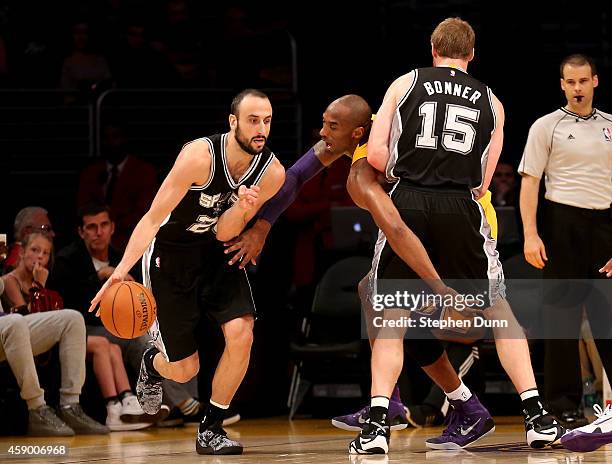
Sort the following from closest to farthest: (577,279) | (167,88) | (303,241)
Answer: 1. (577,279)
2. (303,241)
3. (167,88)

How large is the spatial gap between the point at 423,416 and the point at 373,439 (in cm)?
281

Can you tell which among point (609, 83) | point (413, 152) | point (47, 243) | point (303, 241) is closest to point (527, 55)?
point (609, 83)

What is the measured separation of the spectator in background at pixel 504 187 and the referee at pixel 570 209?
7.29 feet

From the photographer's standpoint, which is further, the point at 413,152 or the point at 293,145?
the point at 293,145

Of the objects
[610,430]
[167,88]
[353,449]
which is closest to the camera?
[610,430]

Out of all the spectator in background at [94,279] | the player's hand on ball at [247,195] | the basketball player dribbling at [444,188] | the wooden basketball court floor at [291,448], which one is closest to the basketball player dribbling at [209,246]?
the player's hand on ball at [247,195]

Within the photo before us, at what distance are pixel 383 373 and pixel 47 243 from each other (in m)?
3.43

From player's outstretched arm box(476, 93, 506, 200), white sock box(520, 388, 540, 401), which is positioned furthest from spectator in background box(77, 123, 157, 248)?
white sock box(520, 388, 540, 401)

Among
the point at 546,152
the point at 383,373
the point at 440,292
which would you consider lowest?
the point at 383,373

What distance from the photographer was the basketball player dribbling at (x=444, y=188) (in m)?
5.30

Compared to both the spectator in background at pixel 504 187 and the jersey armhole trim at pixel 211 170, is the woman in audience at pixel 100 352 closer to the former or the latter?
the jersey armhole trim at pixel 211 170

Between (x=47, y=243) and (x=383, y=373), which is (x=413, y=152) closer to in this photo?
(x=383, y=373)

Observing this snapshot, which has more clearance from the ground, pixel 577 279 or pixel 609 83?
pixel 609 83

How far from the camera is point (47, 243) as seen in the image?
792cm
